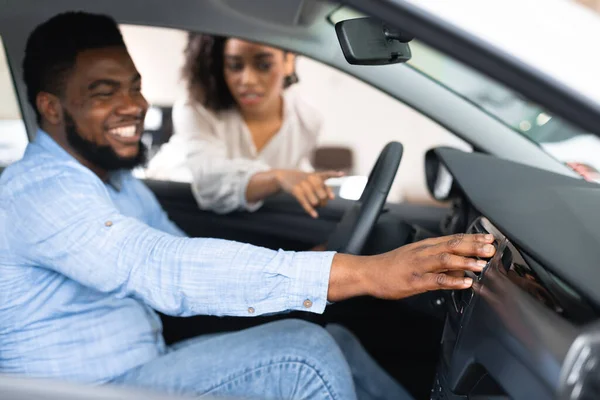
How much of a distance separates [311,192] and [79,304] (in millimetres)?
778

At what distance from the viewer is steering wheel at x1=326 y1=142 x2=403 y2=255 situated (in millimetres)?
1408

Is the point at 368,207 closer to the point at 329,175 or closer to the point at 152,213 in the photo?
the point at 329,175

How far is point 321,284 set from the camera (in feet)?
3.47

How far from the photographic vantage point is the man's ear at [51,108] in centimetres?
137

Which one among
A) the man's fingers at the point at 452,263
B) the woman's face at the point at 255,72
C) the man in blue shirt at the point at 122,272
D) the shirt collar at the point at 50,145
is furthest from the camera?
the woman's face at the point at 255,72

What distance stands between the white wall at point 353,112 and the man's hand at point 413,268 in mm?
977

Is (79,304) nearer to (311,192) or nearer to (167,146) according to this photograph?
(311,192)

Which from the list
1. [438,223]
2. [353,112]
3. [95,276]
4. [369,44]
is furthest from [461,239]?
[353,112]

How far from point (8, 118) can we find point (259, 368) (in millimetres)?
1124

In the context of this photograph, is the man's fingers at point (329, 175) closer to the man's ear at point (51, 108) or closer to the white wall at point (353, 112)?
the white wall at point (353, 112)

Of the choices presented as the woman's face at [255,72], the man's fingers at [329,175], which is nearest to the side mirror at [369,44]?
the man's fingers at [329,175]

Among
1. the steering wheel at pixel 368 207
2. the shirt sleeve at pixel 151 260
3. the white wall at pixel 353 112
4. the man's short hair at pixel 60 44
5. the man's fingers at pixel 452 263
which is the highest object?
the man's short hair at pixel 60 44

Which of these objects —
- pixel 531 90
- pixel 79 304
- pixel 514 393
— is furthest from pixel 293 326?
pixel 531 90

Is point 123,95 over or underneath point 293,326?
over
